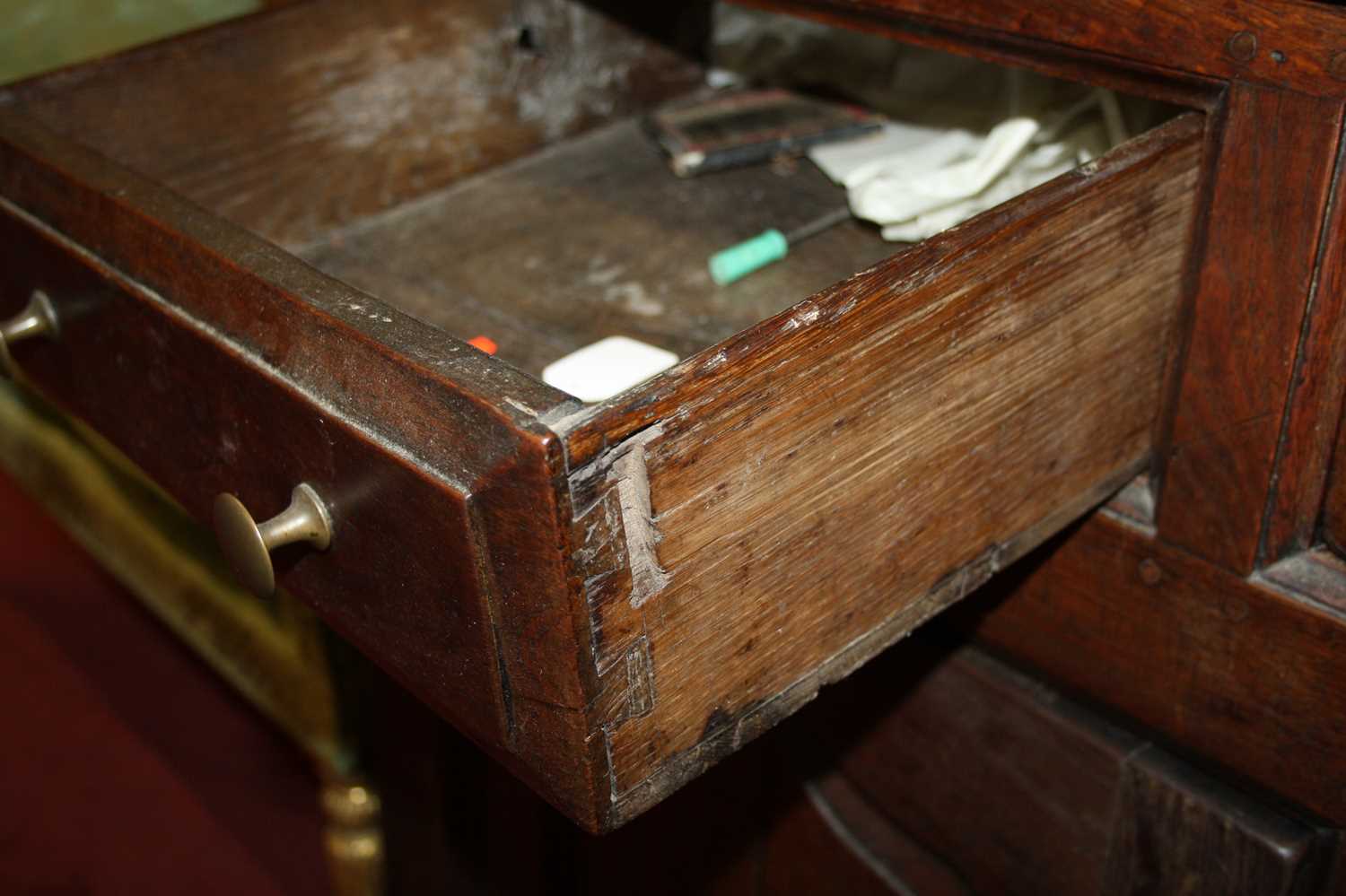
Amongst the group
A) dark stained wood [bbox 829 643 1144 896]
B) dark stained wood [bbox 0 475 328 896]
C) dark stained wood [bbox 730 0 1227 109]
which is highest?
dark stained wood [bbox 730 0 1227 109]

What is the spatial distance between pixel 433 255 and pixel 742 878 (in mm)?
538

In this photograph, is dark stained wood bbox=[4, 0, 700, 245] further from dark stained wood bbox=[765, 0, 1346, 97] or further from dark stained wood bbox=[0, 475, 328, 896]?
dark stained wood bbox=[0, 475, 328, 896]

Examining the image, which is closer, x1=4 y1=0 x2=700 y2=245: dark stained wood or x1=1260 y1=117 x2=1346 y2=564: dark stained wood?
x1=1260 y1=117 x2=1346 y2=564: dark stained wood

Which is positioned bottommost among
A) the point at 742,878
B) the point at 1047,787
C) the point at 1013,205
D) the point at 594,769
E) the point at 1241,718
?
the point at 742,878

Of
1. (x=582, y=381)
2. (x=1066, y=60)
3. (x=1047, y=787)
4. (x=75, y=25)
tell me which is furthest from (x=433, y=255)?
(x=75, y=25)

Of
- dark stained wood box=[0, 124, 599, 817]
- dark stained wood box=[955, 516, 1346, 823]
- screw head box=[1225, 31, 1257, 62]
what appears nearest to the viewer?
dark stained wood box=[0, 124, 599, 817]

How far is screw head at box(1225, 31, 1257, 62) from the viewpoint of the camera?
0.56 metres

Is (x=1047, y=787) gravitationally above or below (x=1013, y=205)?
below

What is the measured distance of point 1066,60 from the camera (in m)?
0.63

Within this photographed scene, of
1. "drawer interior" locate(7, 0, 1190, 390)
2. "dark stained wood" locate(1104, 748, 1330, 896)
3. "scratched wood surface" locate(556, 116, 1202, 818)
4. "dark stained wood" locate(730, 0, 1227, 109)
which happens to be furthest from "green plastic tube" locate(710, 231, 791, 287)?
"dark stained wood" locate(1104, 748, 1330, 896)

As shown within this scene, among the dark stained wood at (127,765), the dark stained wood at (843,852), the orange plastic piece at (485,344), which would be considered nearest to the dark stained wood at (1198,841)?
the dark stained wood at (843,852)

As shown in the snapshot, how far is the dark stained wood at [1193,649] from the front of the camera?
665 millimetres

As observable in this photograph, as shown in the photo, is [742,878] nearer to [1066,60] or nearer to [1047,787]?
[1047,787]

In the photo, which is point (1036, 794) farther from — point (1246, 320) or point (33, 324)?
point (33, 324)
